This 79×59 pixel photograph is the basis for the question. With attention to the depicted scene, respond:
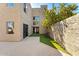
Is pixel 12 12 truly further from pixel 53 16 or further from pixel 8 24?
pixel 53 16

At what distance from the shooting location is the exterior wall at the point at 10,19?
1452 cm

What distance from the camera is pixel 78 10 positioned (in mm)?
16391

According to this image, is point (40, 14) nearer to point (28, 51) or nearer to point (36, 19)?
point (36, 19)

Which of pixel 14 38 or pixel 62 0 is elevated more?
pixel 62 0

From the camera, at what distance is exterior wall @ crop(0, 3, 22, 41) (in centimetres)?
1452

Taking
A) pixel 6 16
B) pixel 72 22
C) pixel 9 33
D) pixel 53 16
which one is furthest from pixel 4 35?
pixel 72 22

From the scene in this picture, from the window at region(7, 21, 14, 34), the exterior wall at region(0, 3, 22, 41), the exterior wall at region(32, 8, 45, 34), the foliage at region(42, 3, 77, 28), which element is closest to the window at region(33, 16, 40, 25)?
the exterior wall at region(32, 8, 45, 34)

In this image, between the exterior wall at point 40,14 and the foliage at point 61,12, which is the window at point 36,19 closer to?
the exterior wall at point 40,14

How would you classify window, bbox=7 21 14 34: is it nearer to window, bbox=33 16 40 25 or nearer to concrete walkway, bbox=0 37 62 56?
concrete walkway, bbox=0 37 62 56

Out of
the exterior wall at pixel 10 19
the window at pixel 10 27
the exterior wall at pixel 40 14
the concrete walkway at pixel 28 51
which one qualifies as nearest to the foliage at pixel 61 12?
the exterior wall at pixel 10 19

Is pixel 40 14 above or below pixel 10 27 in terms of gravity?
above

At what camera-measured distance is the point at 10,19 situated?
1454 cm

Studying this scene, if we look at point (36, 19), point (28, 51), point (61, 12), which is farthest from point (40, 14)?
point (28, 51)

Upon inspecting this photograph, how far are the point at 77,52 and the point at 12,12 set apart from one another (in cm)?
932
